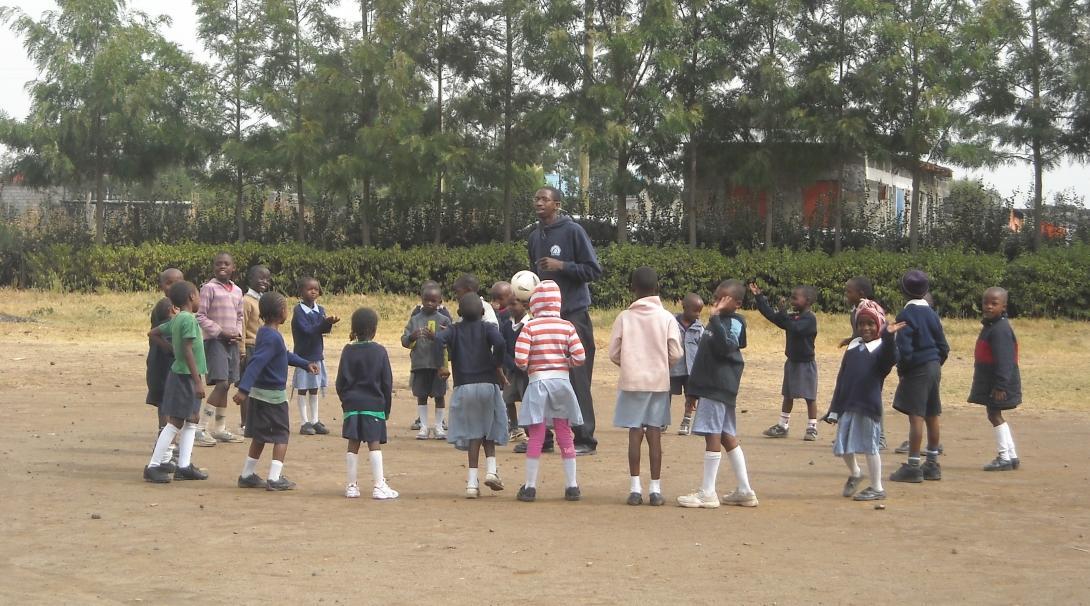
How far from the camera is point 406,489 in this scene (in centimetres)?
943

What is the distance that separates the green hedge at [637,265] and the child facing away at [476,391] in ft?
61.2

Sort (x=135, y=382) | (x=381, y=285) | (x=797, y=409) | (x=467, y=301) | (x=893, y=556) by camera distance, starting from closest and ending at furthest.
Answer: (x=893, y=556), (x=467, y=301), (x=797, y=409), (x=135, y=382), (x=381, y=285)

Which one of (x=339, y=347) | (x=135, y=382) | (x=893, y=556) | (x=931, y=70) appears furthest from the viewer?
(x=931, y=70)

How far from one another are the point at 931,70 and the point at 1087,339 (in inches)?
268

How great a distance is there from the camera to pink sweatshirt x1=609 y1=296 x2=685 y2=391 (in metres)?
8.78

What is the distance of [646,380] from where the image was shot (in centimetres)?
876

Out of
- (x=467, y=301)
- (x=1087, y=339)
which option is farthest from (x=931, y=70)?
(x=467, y=301)

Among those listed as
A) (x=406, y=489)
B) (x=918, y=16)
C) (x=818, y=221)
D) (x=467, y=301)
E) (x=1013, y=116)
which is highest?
(x=918, y=16)

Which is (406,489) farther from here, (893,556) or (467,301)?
(893,556)

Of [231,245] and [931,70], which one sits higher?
[931,70]

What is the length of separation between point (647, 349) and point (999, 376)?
344 centimetres

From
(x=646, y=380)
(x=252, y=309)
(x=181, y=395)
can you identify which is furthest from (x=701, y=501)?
(x=252, y=309)

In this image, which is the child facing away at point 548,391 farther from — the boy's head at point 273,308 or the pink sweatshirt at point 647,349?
the boy's head at point 273,308

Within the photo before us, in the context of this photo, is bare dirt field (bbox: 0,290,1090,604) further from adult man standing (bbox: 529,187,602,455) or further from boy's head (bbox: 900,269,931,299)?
boy's head (bbox: 900,269,931,299)
